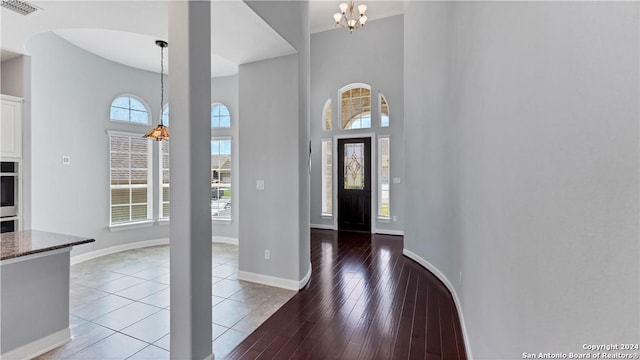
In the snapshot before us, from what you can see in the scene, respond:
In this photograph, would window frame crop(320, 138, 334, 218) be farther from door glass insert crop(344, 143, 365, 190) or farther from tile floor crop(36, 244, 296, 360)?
tile floor crop(36, 244, 296, 360)

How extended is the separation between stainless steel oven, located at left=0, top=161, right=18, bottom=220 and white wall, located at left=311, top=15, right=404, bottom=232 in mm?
5266

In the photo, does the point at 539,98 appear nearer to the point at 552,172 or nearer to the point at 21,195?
the point at 552,172

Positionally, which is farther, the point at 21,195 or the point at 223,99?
the point at 223,99

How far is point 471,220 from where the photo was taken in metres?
2.24

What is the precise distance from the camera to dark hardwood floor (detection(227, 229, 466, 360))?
2.28 m

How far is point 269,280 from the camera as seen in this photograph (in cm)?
366

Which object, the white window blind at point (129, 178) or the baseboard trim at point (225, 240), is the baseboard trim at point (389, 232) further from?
the white window blind at point (129, 178)

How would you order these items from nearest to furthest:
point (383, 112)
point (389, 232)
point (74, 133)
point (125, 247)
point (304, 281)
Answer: point (304, 281) → point (74, 133) → point (125, 247) → point (389, 232) → point (383, 112)

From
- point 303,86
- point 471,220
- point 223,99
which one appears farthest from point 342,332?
point 223,99

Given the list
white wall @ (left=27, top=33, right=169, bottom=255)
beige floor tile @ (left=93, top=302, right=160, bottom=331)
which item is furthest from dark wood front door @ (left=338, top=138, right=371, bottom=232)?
beige floor tile @ (left=93, top=302, right=160, bottom=331)

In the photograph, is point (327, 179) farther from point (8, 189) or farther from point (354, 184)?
point (8, 189)

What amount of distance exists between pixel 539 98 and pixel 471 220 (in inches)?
53.9

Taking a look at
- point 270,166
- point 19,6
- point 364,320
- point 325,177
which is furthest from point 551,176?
point 325,177

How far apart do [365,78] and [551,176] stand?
633 centimetres
